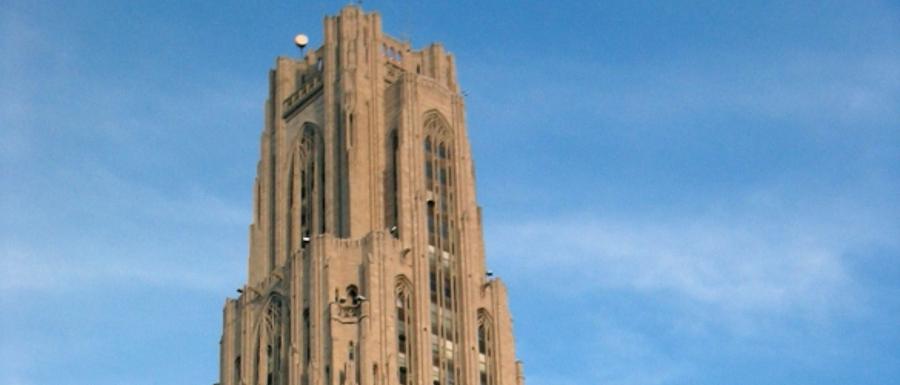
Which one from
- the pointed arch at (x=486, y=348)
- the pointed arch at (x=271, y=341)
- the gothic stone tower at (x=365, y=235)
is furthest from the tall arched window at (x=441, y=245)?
the pointed arch at (x=271, y=341)

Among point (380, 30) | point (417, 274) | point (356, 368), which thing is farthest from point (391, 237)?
point (380, 30)

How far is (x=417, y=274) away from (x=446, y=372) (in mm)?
6700

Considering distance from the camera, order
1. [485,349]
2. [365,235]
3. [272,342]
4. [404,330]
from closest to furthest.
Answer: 1. [404,330]
2. [272,342]
3. [365,235]
4. [485,349]

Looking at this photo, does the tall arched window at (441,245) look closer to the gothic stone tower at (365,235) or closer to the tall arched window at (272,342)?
the gothic stone tower at (365,235)

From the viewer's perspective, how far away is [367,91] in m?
132

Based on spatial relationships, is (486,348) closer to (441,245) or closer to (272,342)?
(441,245)

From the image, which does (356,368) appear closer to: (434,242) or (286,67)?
(434,242)

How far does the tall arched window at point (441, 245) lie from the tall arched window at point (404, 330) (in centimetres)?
168

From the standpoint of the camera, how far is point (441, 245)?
418ft

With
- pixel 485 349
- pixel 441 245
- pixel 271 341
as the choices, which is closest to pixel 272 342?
pixel 271 341

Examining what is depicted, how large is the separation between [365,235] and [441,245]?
5.90 meters

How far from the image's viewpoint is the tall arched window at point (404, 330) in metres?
119

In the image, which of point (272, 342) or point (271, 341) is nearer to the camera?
point (272, 342)

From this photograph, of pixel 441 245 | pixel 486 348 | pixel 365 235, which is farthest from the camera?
pixel 441 245
